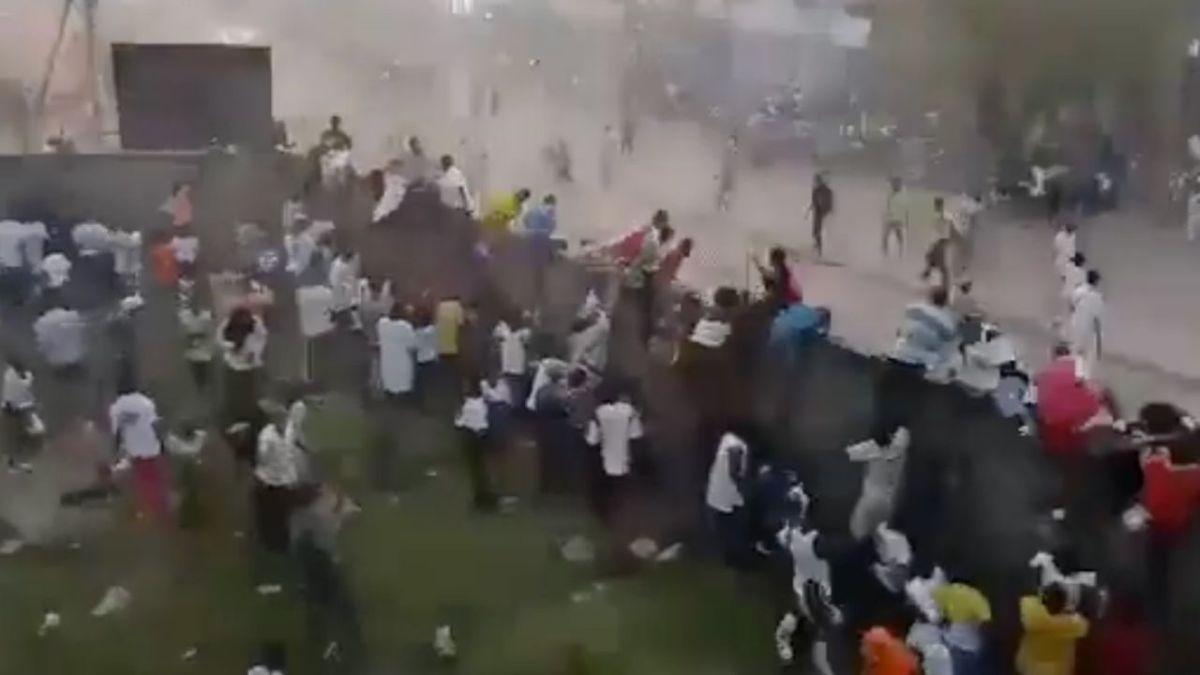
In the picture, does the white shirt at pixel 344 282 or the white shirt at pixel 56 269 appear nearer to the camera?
the white shirt at pixel 344 282

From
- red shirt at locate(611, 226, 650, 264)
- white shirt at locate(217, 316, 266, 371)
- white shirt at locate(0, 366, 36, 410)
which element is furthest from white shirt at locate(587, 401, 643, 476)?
white shirt at locate(0, 366, 36, 410)

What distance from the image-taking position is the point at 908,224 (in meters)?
4.80

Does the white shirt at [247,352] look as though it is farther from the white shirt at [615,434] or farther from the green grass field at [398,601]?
the white shirt at [615,434]

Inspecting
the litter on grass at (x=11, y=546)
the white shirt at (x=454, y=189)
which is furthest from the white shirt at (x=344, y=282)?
the litter on grass at (x=11, y=546)

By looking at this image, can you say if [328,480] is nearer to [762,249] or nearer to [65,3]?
[762,249]

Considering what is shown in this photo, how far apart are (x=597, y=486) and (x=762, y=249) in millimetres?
1027

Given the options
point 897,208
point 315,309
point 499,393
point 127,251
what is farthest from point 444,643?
point 127,251

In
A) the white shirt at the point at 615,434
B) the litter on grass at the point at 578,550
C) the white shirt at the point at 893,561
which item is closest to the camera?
the white shirt at the point at 893,561

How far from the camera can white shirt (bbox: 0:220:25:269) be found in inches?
230

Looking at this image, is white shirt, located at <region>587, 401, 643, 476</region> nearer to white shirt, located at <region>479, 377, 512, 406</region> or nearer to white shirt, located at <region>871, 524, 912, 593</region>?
white shirt, located at <region>479, 377, 512, 406</region>

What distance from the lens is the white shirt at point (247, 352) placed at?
17.8 ft

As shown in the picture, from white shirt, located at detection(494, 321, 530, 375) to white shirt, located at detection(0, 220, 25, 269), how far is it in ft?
6.29

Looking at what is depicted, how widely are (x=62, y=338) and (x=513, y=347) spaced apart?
1667 mm

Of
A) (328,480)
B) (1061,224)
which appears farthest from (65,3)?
(1061,224)
